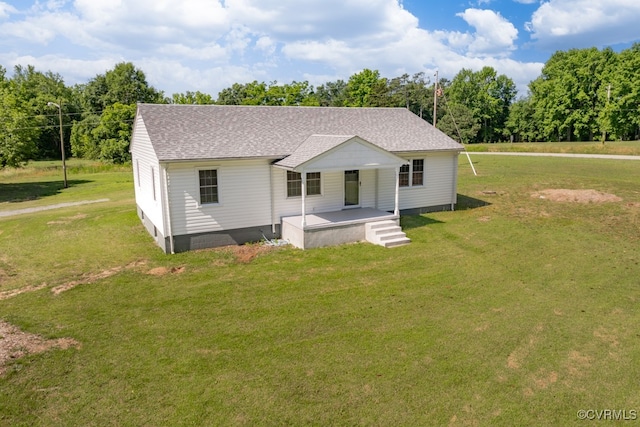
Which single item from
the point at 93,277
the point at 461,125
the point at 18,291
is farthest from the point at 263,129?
the point at 461,125

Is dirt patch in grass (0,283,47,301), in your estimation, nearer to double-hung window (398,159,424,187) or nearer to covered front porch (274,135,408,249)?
covered front porch (274,135,408,249)

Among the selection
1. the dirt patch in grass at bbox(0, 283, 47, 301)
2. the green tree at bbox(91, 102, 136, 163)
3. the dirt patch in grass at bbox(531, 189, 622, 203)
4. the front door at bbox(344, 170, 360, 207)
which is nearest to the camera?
the dirt patch in grass at bbox(0, 283, 47, 301)

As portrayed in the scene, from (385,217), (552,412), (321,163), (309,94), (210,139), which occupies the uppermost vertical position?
(309,94)

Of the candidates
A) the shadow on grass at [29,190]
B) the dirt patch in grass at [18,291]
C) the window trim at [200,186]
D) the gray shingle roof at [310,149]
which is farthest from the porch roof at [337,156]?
the shadow on grass at [29,190]

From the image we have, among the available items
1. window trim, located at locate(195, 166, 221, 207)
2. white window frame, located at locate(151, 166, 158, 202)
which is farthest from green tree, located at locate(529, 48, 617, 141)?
white window frame, located at locate(151, 166, 158, 202)

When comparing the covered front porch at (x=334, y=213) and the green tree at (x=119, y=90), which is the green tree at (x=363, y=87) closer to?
the green tree at (x=119, y=90)

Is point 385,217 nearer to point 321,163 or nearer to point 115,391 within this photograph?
point 321,163

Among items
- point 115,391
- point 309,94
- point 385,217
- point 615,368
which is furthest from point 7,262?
point 309,94
